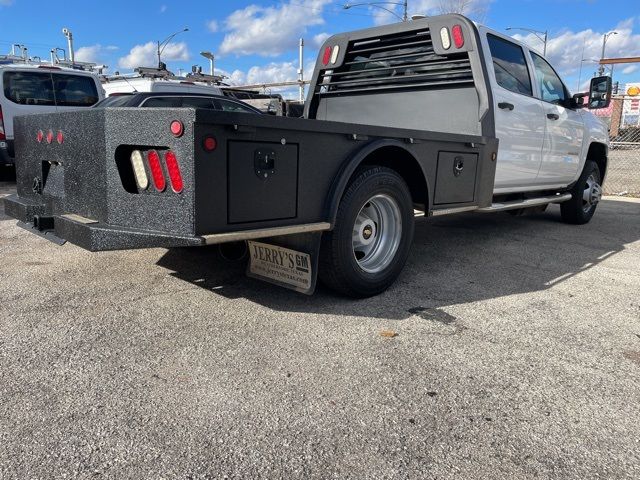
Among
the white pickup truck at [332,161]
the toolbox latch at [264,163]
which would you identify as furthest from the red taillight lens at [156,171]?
the toolbox latch at [264,163]

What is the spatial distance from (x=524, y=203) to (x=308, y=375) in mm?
3978

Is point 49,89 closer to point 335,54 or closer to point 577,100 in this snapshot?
point 335,54

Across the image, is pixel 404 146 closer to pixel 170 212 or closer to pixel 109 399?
pixel 170 212

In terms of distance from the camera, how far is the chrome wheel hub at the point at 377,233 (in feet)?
12.7

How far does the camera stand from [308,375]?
8.80ft

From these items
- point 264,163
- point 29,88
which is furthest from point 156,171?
point 29,88

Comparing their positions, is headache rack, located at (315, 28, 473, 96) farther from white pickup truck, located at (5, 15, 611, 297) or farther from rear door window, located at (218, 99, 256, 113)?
rear door window, located at (218, 99, 256, 113)

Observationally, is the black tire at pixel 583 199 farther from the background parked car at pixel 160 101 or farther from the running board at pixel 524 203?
the background parked car at pixel 160 101

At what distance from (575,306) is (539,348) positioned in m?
0.99

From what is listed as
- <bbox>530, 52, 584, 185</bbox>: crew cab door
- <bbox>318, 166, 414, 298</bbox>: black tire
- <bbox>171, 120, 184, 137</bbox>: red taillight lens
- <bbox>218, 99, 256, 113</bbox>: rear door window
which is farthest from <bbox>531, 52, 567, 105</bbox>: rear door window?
<bbox>218, 99, 256, 113</bbox>: rear door window

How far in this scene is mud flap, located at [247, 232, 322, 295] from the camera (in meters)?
3.37

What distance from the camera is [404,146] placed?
148 inches

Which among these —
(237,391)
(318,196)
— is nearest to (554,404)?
(237,391)

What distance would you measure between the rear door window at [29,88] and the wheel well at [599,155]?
9.66 m
